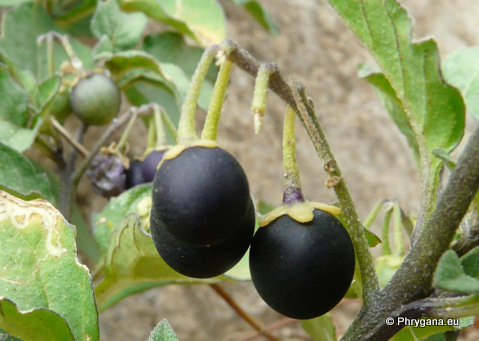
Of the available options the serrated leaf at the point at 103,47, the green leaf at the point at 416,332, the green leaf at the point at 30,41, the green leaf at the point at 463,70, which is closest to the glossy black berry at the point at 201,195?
the green leaf at the point at 416,332

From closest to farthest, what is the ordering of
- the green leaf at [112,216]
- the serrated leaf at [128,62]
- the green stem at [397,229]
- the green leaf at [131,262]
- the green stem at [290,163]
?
1. the green stem at [290,163]
2. the green leaf at [131,262]
3. the green stem at [397,229]
4. the green leaf at [112,216]
5. the serrated leaf at [128,62]

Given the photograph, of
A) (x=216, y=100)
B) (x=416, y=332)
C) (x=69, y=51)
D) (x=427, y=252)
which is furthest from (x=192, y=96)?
(x=69, y=51)

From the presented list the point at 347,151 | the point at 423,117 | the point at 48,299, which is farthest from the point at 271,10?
the point at 48,299

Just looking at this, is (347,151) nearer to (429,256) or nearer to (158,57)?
(158,57)

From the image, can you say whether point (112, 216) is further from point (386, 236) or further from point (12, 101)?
point (386, 236)

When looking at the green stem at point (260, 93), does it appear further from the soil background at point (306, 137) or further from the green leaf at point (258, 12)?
the soil background at point (306, 137)
